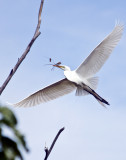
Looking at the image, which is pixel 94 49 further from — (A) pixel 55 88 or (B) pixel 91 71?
(A) pixel 55 88

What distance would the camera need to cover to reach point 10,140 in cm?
62

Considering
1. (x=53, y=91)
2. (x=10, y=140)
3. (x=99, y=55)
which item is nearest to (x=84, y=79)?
(x=99, y=55)

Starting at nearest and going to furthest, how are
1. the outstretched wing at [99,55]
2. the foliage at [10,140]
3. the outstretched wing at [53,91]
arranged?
the foliage at [10,140] → the outstretched wing at [99,55] → the outstretched wing at [53,91]

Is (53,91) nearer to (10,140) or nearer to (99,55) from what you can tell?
(99,55)

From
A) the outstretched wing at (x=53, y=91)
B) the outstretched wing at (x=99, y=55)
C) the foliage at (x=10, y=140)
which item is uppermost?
the outstretched wing at (x=99, y=55)

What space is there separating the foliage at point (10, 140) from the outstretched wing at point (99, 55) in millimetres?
7603

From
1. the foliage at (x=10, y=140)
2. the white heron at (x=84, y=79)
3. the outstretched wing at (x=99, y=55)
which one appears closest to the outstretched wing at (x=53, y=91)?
the white heron at (x=84, y=79)

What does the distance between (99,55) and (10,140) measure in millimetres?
7936

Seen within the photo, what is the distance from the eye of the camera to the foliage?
1.96ft

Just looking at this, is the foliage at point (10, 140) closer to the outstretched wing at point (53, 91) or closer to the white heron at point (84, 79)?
the white heron at point (84, 79)

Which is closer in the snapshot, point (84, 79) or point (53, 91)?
point (84, 79)

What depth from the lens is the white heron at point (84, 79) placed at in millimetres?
8227

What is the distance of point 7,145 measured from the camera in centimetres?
61

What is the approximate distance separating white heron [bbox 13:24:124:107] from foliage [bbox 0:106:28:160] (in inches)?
287
